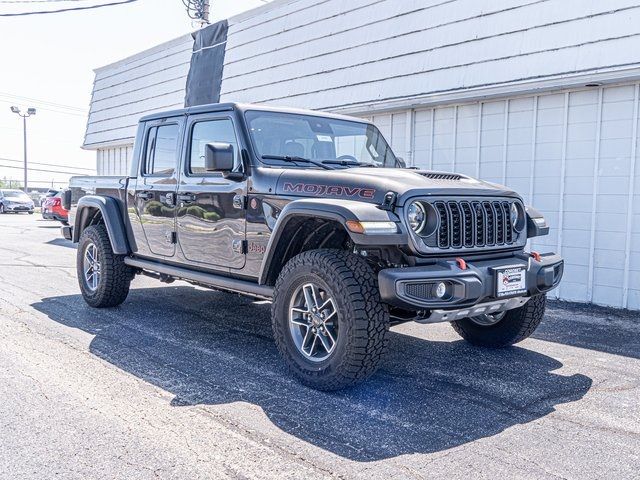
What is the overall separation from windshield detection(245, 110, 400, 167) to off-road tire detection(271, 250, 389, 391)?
3.99 feet

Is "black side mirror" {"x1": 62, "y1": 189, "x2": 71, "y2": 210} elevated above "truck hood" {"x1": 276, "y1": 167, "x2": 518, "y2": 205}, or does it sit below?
below

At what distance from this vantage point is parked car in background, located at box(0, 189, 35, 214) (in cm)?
3288

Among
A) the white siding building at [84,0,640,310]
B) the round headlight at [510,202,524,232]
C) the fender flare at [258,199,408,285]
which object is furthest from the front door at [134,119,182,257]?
the white siding building at [84,0,640,310]

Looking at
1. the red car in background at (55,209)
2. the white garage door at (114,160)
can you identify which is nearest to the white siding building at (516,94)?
the white garage door at (114,160)

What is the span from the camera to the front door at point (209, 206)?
4.99 meters

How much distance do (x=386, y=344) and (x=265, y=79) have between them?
9345mm

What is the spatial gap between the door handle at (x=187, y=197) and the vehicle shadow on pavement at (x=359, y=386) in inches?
47.5

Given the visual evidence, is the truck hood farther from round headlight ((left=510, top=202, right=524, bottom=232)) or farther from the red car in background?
the red car in background

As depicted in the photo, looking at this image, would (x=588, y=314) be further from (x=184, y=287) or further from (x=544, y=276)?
(x=184, y=287)

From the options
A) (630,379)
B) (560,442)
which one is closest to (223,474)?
(560,442)

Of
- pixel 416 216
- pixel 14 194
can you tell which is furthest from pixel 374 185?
pixel 14 194

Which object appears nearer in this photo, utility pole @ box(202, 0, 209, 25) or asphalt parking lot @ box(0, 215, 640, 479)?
asphalt parking lot @ box(0, 215, 640, 479)

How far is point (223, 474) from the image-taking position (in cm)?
288

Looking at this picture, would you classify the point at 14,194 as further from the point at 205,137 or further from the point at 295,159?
the point at 295,159
